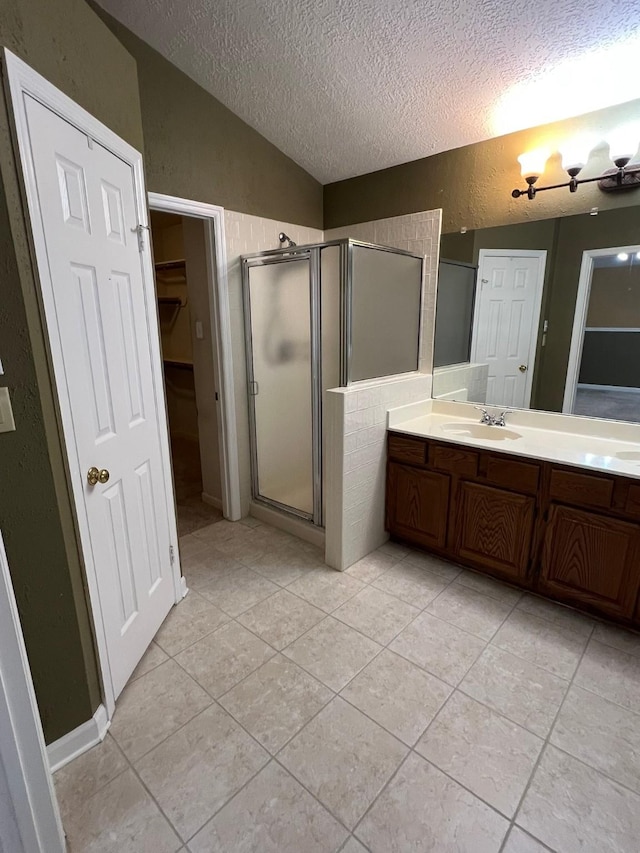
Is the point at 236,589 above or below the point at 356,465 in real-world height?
below

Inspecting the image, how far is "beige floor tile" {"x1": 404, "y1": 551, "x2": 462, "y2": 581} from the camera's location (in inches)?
99.6

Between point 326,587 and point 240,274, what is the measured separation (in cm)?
207

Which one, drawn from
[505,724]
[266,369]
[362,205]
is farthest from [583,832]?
[362,205]

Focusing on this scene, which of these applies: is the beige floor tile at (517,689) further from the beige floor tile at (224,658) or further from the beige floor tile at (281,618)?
the beige floor tile at (224,658)

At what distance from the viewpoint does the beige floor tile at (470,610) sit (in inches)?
82.1

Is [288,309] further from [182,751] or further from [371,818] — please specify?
[371,818]

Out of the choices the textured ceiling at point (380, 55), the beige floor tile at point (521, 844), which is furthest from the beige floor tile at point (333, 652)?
the textured ceiling at point (380, 55)

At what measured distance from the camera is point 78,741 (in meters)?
1.49

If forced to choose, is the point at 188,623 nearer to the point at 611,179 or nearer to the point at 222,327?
the point at 222,327

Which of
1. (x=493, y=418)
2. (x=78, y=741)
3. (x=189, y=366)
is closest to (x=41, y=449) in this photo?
(x=78, y=741)

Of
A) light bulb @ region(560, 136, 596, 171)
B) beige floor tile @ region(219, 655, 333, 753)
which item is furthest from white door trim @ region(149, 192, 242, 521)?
light bulb @ region(560, 136, 596, 171)

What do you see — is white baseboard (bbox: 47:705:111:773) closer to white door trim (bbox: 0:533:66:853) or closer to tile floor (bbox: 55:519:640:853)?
tile floor (bbox: 55:519:640:853)

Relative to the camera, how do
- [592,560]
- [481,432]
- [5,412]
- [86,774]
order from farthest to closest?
[481,432] < [592,560] < [86,774] < [5,412]

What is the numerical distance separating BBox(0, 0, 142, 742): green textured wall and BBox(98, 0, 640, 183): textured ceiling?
704 millimetres
